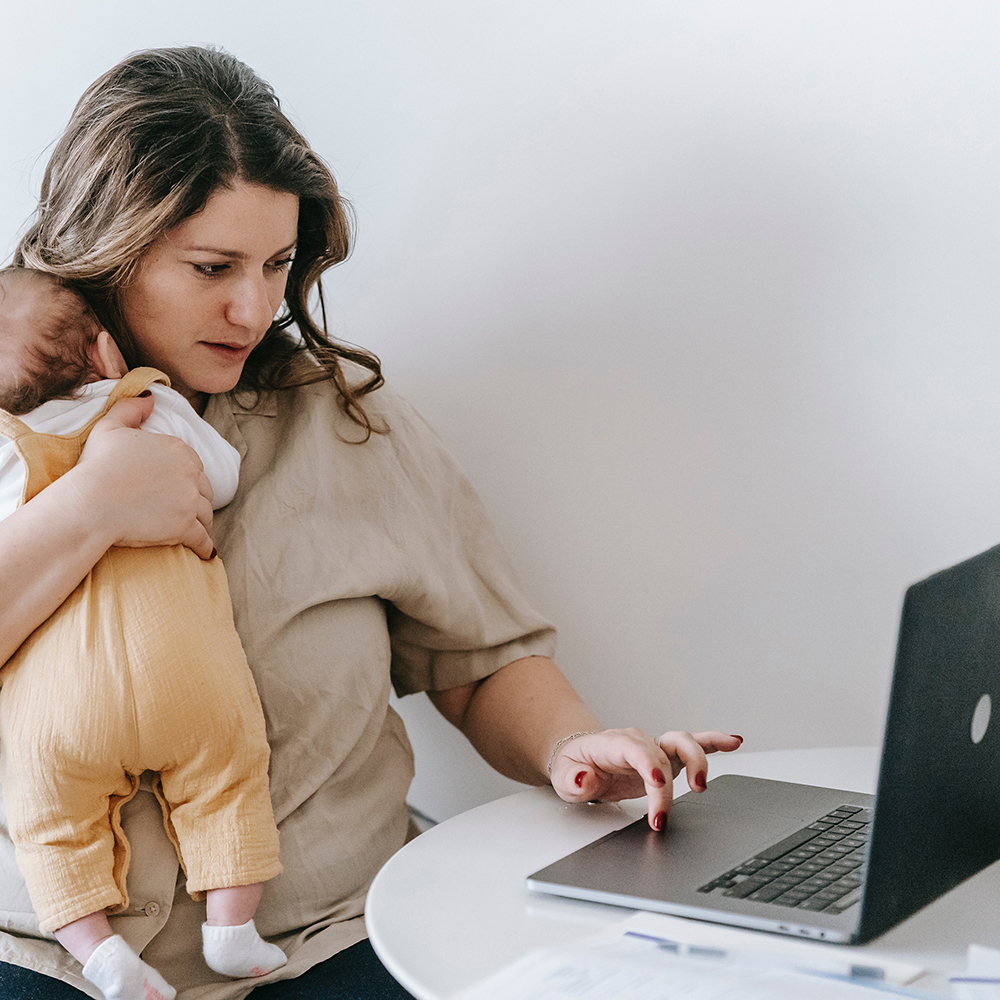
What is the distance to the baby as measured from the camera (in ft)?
3.08

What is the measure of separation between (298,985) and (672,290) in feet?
3.12

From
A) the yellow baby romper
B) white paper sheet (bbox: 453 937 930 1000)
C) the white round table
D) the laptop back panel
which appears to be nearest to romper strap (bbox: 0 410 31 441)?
the yellow baby romper

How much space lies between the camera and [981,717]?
0.75 m

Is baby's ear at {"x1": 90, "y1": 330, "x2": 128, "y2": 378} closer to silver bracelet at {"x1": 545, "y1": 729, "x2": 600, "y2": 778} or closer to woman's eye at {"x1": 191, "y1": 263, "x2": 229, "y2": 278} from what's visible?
woman's eye at {"x1": 191, "y1": 263, "x2": 229, "y2": 278}

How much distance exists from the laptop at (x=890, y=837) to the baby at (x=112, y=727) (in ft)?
1.13

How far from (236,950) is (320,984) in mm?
102

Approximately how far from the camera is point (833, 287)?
4.27 ft

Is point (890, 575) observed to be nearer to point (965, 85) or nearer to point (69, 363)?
point (965, 85)

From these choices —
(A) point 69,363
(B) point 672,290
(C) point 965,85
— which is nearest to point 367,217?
(B) point 672,290

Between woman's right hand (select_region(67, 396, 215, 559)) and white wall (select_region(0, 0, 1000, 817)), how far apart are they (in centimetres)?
52

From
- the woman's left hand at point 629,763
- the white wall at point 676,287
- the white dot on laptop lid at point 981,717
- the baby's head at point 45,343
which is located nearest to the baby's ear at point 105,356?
the baby's head at point 45,343

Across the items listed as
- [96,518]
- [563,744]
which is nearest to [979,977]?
[563,744]

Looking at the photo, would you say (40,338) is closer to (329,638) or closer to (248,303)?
(248,303)

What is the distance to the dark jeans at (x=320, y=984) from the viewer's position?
97 centimetres
